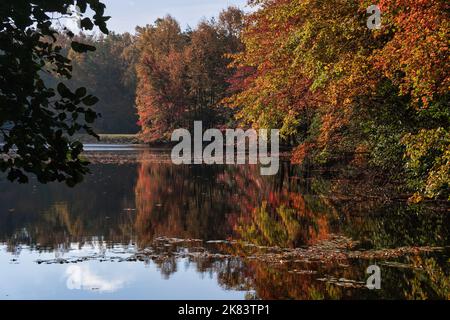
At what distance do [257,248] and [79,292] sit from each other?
4592 mm

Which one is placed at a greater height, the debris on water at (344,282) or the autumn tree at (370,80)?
the autumn tree at (370,80)

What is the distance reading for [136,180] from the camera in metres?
30.0

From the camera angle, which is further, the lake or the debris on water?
the lake

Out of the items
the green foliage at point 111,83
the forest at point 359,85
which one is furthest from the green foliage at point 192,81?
the green foliage at point 111,83

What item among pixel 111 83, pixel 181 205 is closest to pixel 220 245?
pixel 181 205

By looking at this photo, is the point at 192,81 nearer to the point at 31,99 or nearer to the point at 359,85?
the point at 359,85

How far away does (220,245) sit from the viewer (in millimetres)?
13750

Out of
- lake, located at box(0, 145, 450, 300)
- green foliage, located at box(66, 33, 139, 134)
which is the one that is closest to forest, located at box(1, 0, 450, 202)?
lake, located at box(0, 145, 450, 300)

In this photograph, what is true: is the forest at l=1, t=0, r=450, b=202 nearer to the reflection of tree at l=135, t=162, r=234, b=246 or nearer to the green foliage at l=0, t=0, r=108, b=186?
the green foliage at l=0, t=0, r=108, b=186

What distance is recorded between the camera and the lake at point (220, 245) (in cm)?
1009

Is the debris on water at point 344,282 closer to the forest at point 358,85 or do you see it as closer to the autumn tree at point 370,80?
the forest at point 358,85

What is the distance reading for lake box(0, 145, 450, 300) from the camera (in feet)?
33.1
